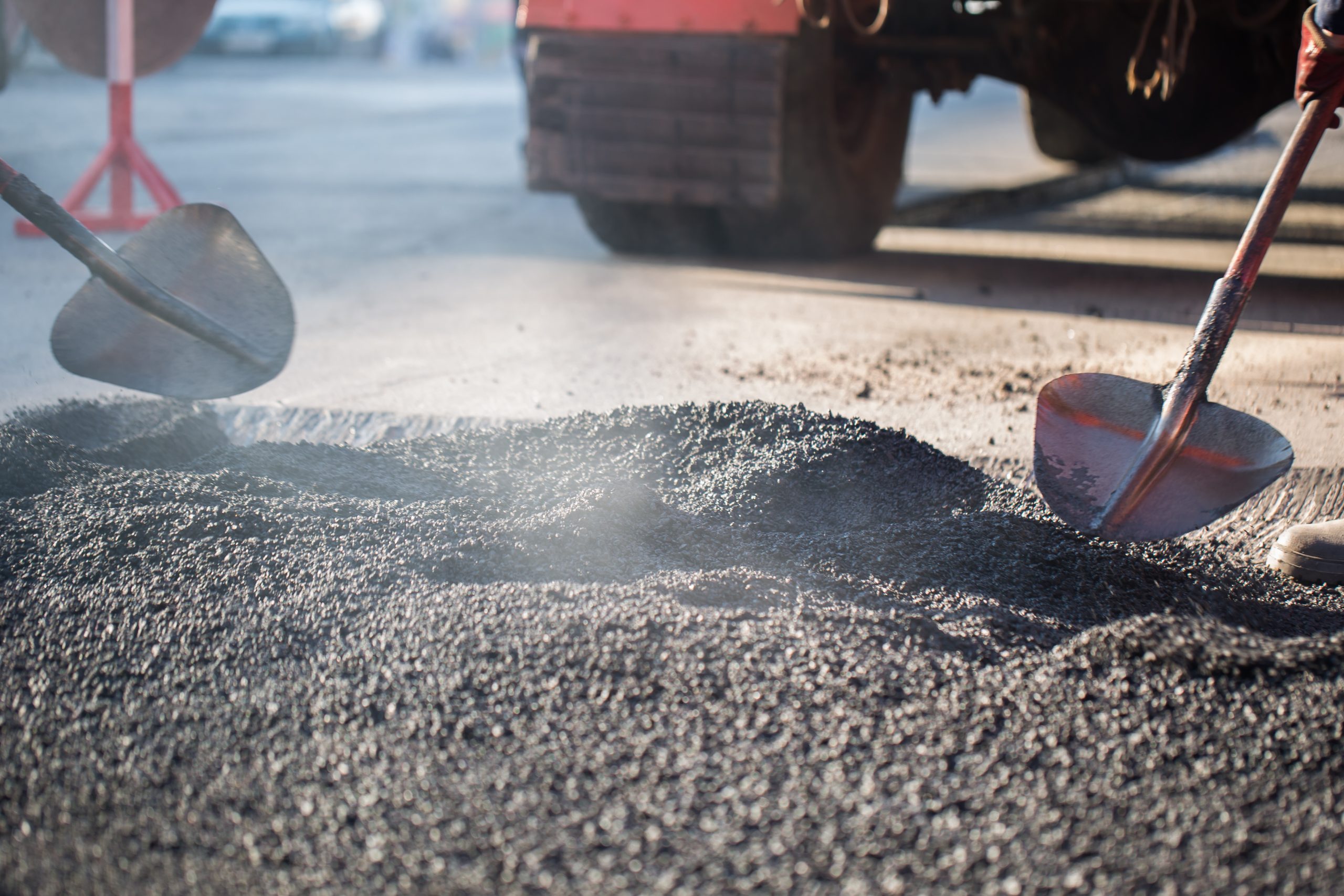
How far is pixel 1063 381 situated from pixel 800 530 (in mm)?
491

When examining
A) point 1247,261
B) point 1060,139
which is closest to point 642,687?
point 1247,261

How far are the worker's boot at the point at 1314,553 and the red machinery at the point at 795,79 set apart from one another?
2096 mm

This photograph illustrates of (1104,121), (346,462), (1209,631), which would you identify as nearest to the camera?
(1209,631)

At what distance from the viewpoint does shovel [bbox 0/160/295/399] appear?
194cm

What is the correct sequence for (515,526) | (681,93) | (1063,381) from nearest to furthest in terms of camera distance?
1. (515,526)
2. (1063,381)
3. (681,93)

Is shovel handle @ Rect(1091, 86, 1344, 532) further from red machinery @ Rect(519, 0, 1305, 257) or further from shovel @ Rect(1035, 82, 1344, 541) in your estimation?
red machinery @ Rect(519, 0, 1305, 257)

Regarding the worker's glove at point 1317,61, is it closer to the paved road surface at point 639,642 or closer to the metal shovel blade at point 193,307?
the paved road surface at point 639,642

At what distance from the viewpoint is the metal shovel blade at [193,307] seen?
1.98m

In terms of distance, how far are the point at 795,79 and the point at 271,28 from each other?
41.7ft

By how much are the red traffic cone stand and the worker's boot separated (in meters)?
3.67

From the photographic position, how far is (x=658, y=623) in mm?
1400

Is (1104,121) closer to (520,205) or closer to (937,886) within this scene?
(520,205)

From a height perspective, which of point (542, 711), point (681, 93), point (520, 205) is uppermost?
point (681, 93)

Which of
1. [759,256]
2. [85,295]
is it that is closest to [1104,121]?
[759,256]
